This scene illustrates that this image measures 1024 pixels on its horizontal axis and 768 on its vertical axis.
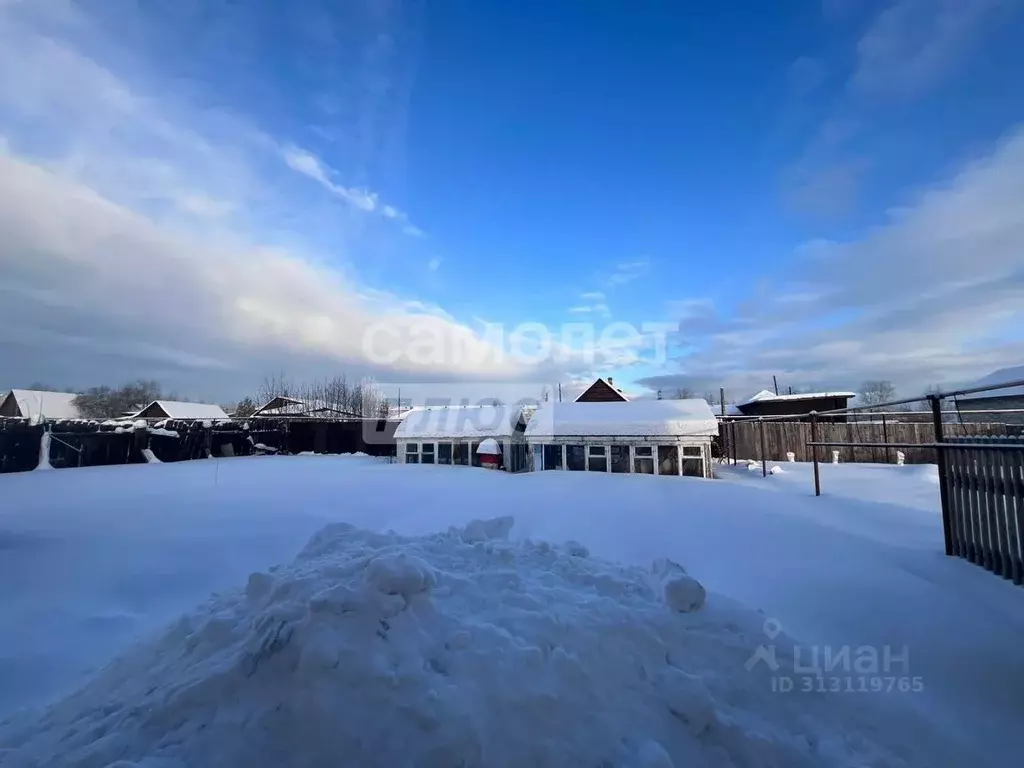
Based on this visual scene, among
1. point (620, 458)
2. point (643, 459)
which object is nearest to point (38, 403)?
point (620, 458)

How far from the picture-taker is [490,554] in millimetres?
3223

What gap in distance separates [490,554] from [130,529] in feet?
17.2

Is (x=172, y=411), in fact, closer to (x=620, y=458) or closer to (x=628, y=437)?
(x=620, y=458)

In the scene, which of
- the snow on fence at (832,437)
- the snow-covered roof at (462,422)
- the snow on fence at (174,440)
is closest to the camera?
the snow on fence at (174,440)

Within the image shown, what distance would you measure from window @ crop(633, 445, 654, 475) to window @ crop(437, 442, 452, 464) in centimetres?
683

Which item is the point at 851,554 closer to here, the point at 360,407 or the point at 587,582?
the point at 587,582

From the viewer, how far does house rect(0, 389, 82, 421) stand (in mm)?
28688

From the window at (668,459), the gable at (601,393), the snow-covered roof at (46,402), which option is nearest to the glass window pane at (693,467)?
the window at (668,459)

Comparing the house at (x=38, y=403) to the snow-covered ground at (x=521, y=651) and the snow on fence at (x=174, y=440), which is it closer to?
the snow on fence at (x=174, y=440)

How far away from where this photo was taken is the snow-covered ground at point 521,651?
68.3 inches

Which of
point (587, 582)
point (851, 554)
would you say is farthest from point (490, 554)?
point (851, 554)

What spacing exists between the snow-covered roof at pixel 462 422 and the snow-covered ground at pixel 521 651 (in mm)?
11959

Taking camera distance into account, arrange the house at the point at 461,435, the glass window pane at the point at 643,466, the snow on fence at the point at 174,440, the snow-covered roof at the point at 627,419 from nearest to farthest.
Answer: the snow-covered roof at the point at 627,419
the glass window pane at the point at 643,466
the snow on fence at the point at 174,440
the house at the point at 461,435

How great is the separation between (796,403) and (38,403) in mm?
46873
